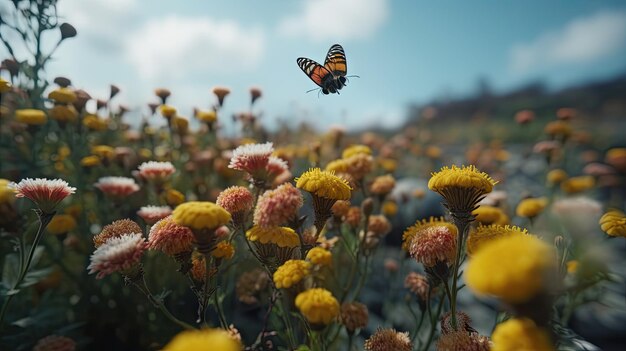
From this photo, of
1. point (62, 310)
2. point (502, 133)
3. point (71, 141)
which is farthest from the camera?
point (502, 133)

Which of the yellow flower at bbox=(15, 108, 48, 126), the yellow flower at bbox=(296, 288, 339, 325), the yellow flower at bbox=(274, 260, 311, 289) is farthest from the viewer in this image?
the yellow flower at bbox=(15, 108, 48, 126)

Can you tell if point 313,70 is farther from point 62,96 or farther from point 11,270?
point 11,270

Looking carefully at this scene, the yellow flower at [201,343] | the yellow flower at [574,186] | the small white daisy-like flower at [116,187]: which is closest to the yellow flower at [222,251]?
the yellow flower at [201,343]

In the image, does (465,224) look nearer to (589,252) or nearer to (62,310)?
(589,252)

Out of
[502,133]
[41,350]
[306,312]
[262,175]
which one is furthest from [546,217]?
[502,133]

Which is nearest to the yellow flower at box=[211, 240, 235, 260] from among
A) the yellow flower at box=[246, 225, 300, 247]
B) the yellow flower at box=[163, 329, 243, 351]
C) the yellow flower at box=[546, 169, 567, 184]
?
the yellow flower at box=[246, 225, 300, 247]

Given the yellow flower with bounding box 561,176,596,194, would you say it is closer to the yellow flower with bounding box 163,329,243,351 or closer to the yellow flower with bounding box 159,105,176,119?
the yellow flower with bounding box 159,105,176,119
